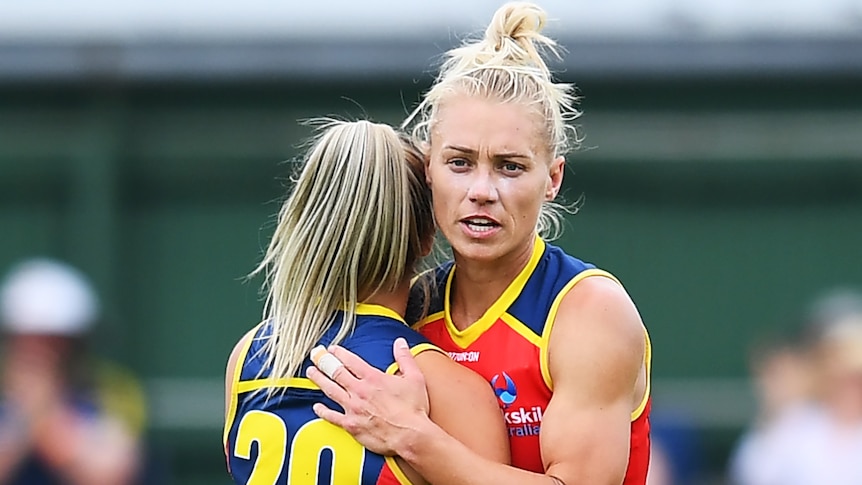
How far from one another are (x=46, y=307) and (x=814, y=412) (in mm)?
3313

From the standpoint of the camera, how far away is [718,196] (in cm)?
921

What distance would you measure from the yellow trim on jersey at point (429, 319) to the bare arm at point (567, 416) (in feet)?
1.24

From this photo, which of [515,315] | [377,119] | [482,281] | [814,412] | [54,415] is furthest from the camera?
[377,119]

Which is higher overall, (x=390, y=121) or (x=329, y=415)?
(x=390, y=121)

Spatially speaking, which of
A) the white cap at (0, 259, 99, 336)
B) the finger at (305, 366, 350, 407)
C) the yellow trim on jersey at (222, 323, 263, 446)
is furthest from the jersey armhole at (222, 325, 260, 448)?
the white cap at (0, 259, 99, 336)

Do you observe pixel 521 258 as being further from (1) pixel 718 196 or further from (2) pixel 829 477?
(1) pixel 718 196

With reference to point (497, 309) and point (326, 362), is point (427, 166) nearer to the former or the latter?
point (497, 309)

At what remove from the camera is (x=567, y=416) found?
11.2 ft

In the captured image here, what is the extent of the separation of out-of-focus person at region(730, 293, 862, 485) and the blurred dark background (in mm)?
1535

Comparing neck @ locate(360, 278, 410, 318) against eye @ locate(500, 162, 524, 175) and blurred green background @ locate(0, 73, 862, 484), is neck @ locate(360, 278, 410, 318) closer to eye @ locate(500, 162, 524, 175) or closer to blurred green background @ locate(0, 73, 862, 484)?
eye @ locate(500, 162, 524, 175)

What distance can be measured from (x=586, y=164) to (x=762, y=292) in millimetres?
1220

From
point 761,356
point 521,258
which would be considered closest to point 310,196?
point 521,258

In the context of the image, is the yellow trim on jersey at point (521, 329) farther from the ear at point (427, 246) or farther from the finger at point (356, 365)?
the finger at point (356, 365)

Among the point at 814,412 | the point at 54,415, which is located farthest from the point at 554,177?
the point at 814,412
